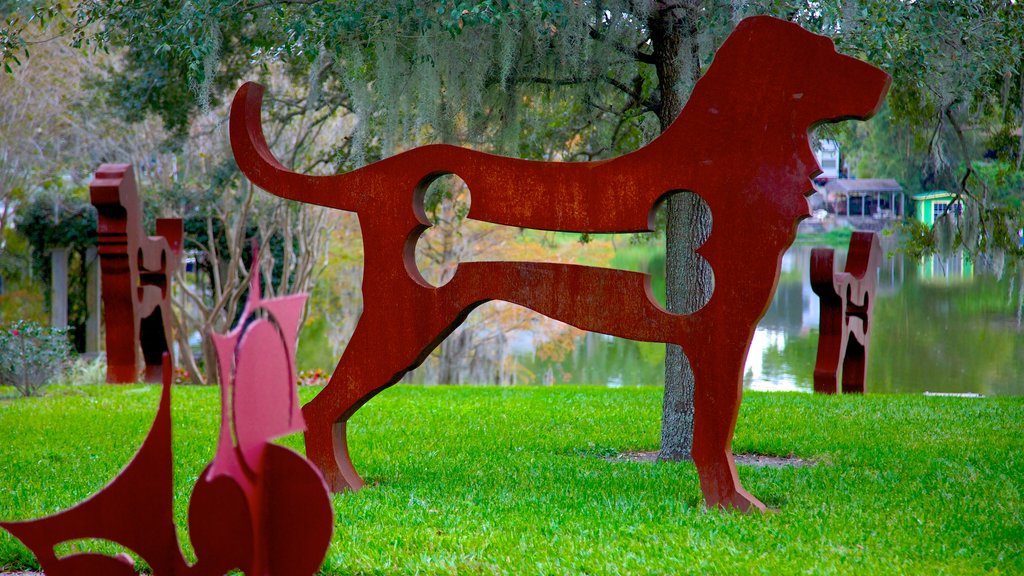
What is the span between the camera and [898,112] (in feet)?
26.1

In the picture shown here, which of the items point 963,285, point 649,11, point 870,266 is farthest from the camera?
point 963,285

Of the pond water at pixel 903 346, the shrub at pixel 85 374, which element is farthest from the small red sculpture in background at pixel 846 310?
the shrub at pixel 85 374

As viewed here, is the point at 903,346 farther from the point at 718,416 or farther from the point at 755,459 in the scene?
the point at 718,416

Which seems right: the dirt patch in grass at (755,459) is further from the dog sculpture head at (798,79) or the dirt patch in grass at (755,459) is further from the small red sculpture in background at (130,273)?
the small red sculpture in background at (130,273)

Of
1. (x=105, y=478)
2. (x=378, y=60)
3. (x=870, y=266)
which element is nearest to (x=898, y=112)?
(x=870, y=266)

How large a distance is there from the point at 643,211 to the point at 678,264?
71.1 inches

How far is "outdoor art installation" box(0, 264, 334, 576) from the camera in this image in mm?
2826

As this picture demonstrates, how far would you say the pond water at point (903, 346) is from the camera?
52.3ft

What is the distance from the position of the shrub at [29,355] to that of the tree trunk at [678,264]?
5.59 m

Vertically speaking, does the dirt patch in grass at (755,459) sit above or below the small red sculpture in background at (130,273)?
below

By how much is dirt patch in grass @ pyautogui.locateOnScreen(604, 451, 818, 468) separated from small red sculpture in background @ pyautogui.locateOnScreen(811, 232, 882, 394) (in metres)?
3.26

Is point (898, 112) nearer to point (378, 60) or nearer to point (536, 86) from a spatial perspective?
point (536, 86)

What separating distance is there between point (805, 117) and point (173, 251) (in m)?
8.06

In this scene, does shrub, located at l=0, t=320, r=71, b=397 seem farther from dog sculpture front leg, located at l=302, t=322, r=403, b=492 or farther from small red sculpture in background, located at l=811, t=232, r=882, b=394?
small red sculpture in background, located at l=811, t=232, r=882, b=394
